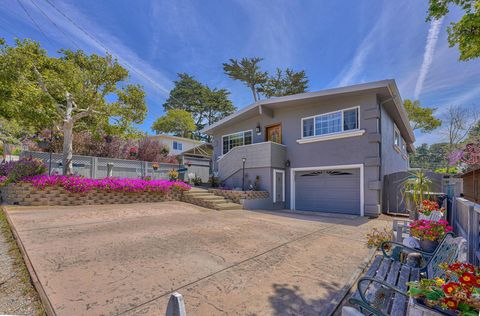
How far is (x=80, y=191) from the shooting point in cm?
841

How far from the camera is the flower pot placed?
328 cm

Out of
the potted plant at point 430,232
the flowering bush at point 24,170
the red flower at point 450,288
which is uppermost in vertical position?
the flowering bush at point 24,170

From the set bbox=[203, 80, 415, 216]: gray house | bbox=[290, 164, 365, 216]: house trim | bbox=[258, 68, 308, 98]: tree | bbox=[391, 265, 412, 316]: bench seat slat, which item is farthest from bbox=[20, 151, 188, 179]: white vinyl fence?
bbox=[258, 68, 308, 98]: tree

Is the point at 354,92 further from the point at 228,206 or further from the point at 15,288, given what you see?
the point at 15,288

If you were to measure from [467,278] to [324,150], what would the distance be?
9046 millimetres

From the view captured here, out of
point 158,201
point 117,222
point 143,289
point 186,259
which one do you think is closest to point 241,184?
point 158,201

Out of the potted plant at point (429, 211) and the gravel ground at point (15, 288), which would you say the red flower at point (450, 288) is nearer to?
the gravel ground at point (15, 288)

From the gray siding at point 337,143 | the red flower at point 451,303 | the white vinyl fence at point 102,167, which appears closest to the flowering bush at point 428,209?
the gray siding at point 337,143

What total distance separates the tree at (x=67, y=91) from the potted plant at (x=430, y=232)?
1084cm

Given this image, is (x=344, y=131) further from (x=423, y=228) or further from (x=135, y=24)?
(x=135, y=24)

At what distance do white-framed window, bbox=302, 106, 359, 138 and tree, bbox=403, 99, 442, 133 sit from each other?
1797cm

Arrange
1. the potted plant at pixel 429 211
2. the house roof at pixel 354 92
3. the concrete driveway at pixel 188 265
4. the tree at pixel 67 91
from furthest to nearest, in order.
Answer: the house roof at pixel 354 92 → the tree at pixel 67 91 → the potted plant at pixel 429 211 → the concrete driveway at pixel 188 265

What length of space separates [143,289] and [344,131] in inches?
371

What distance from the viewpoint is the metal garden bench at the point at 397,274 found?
197 cm
